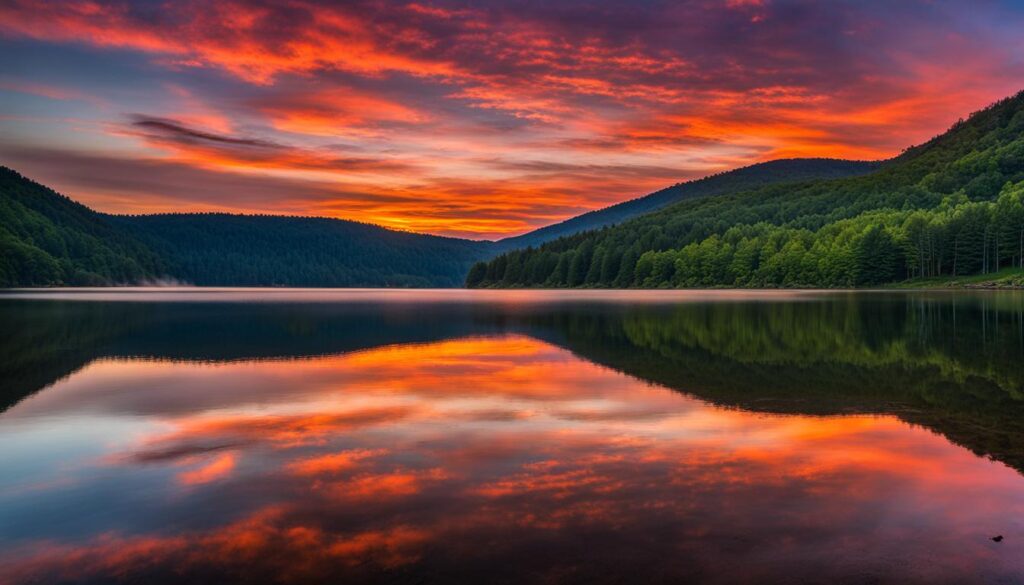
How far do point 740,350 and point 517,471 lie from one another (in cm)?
2230

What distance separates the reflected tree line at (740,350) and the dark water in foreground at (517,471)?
0.75ft

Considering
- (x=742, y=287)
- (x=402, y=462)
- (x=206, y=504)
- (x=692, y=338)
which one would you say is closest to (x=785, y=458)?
(x=402, y=462)

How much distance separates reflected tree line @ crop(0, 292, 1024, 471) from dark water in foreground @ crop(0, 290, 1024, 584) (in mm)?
228

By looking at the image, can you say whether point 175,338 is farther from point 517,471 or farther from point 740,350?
point 517,471

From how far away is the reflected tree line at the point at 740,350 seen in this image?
64.4 ft

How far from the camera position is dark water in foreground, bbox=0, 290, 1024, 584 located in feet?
29.3

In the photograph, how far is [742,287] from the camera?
196625 mm

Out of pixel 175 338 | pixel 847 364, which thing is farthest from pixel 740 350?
pixel 175 338

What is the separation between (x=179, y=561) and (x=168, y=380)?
18255mm

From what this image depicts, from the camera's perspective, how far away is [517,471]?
13.0 m

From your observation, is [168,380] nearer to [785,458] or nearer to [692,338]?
[785,458]

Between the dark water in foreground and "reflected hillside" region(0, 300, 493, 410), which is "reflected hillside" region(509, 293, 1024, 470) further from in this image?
"reflected hillside" region(0, 300, 493, 410)

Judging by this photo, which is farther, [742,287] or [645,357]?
[742,287]

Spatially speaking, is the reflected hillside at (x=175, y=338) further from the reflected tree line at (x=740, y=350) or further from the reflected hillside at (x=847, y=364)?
the reflected hillside at (x=847, y=364)
